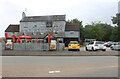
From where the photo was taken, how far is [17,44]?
44031 mm

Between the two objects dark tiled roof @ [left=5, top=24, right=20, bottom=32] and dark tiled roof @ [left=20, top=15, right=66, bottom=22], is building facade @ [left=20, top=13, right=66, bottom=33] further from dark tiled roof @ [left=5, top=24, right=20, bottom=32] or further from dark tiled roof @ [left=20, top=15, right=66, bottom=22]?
dark tiled roof @ [left=5, top=24, right=20, bottom=32]

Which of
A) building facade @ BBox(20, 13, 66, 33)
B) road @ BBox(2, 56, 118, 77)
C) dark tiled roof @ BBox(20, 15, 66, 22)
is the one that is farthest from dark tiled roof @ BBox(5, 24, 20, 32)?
road @ BBox(2, 56, 118, 77)

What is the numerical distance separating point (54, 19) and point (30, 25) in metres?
8.18

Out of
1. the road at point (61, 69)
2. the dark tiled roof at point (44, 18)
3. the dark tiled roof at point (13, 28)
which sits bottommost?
the road at point (61, 69)

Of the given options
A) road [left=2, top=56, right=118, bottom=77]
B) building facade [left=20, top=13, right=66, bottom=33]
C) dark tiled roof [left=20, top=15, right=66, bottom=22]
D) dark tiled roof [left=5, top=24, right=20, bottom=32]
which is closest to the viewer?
road [left=2, top=56, right=118, bottom=77]

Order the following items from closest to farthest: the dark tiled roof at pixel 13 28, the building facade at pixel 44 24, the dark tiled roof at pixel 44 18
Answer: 1. the building facade at pixel 44 24
2. the dark tiled roof at pixel 44 18
3. the dark tiled roof at pixel 13 28

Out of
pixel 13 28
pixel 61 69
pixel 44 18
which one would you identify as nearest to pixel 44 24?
pixel 44 18

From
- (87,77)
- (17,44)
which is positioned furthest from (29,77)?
(17,44)

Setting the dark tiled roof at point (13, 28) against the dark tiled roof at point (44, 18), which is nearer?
the dark tiled roof at point (44, 18)

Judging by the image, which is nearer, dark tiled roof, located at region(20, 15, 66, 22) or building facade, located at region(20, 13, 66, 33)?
building facade, located at region(20, 13, 66, 33)

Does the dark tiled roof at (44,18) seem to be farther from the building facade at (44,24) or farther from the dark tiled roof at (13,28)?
the dark tiled roof at (13,28)

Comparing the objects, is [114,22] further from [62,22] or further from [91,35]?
[62,22]

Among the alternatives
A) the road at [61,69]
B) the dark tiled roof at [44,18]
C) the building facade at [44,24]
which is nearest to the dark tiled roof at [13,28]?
the building facade at [44,24]

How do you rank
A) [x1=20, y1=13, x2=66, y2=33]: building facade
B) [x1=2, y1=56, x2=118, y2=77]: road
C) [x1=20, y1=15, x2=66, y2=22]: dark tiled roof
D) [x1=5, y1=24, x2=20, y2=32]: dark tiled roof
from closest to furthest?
[x1=2, y1=56, x2=118, y2=77]: road < [x1=20, y1=13, x2=66, y2=33]: building facade < [x1=20, y1=15, x2=66, y2=22]: dark tiled roof < [x1=5, y1=24, x2=20, y2=32]: dark tiled roof
